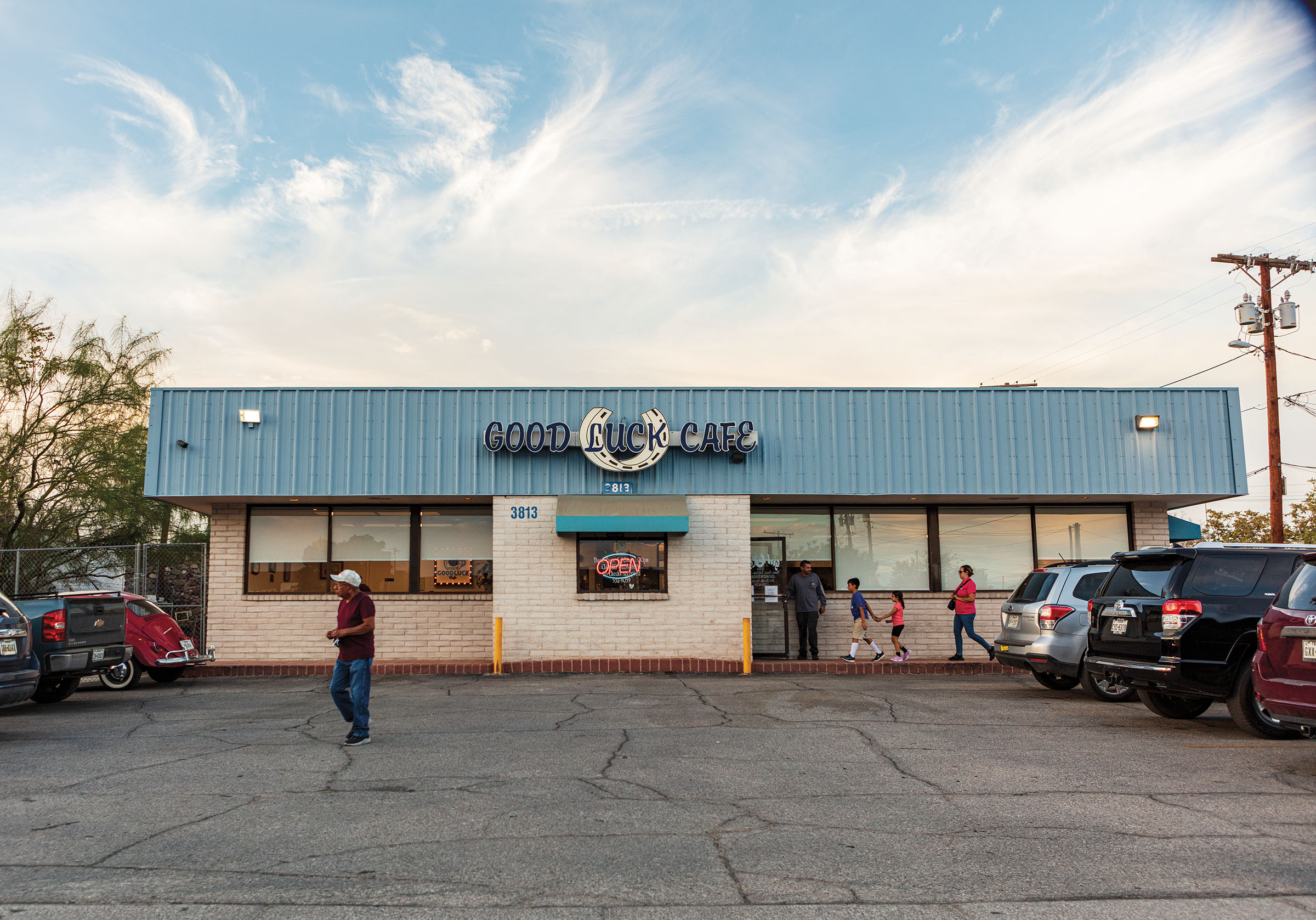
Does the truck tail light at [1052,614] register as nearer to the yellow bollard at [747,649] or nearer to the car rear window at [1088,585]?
the car rear window at [1088,585]

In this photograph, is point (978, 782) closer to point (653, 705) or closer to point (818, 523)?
point (653, 705)

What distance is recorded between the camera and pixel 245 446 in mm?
18375

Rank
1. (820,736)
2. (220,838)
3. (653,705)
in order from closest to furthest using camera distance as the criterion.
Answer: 1. (220,838)
2. (820,736)
3. (653,705)

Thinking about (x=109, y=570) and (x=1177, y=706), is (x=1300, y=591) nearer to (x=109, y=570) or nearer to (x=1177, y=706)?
(x=1177, y=706)

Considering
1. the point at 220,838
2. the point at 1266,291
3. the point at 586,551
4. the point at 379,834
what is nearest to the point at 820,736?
the point at 379,834

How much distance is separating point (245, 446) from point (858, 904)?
1595 centimetres

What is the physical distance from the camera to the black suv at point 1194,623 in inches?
391

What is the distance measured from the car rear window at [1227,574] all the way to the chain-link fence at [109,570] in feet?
59.6

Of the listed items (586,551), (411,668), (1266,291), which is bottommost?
(411,668)

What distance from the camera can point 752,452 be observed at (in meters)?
18.6

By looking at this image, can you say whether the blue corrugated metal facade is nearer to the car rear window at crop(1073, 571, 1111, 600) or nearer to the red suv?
the car rear window at crop(1073, 571, 1111, 600)

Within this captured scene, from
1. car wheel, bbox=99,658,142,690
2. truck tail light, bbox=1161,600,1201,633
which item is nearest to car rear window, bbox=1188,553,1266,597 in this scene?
truck tail light, bbox=1161,600,1201,633

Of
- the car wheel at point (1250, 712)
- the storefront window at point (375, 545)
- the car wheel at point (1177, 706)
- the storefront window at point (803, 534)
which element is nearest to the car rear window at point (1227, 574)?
the car wheel at point (1250, 712)

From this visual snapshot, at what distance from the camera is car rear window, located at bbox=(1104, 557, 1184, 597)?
10.8 metres
